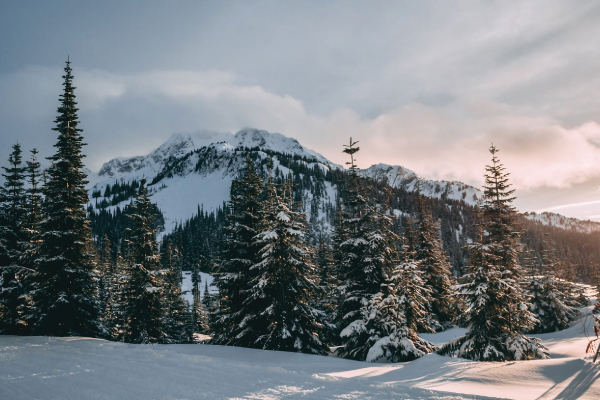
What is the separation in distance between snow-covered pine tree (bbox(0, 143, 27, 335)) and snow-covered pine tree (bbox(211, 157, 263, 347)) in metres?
11.8

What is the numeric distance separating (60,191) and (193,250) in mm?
101147

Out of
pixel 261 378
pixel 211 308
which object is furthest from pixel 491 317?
pixel 211 308

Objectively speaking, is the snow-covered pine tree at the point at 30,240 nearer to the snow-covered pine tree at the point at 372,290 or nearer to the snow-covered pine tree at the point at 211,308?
the snow-covered pine tree at the point at 211,308

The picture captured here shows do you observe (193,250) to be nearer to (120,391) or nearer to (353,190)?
(353,190)

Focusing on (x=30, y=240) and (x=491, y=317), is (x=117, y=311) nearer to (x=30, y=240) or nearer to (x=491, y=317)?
(x=30, y=240)

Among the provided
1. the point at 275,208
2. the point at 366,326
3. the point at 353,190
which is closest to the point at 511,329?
the point at 366,326

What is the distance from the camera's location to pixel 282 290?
16281 mm

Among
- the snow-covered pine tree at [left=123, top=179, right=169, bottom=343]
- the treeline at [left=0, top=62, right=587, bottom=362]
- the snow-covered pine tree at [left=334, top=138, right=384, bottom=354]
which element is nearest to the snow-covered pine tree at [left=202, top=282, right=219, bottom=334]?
the treeline at [left=0, top=62, right=587, bottom=362]

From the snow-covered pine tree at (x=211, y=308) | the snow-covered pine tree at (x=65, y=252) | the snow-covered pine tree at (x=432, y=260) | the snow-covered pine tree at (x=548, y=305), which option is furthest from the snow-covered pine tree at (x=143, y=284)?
the snow-covered pine tree at (x=548, y=305)

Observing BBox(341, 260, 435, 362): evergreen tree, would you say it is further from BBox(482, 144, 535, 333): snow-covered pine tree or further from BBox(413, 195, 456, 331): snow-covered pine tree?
BBox(413, 195, 456, 331): snow-covered pine tree

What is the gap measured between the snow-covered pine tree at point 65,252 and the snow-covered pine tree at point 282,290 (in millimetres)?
10241

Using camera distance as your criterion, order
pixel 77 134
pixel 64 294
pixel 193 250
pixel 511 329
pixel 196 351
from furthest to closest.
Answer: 1. pixel 193 250
2. pixel 77 134
3. pixel 64 294
4. pixel 511 329
5. pixel 196 351

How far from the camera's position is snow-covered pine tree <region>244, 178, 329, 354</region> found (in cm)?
1580

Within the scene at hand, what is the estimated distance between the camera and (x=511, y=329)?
52.5 feet
